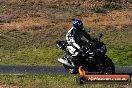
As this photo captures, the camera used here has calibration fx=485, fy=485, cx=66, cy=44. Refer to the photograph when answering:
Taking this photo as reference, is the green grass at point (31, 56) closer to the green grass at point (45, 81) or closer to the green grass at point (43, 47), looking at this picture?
the green grass at point (43, 47)

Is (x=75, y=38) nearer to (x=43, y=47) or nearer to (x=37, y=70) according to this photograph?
(x=37, y=70)

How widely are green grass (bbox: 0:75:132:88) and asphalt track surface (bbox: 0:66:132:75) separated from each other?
2.99 feet

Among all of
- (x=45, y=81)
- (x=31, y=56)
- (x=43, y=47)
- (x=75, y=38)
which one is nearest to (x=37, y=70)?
(x=45, y=81)

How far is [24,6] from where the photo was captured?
104 feet

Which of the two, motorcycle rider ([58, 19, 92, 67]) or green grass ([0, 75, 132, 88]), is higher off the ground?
motorcycle rider ([58, 19, 92, 67])

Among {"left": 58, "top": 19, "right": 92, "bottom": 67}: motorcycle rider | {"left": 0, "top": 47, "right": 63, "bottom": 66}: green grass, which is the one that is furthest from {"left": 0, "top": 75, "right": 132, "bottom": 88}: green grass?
{"left": 0, "top": 47, "right": 63, "bottom": 66}: green grass

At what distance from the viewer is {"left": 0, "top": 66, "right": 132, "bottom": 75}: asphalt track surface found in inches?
736

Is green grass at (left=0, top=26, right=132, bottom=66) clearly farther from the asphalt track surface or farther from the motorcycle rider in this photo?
the motorcycle rider

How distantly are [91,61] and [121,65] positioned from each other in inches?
154

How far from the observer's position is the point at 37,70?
19188 millimetres

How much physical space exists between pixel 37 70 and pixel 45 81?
2333 millimetres

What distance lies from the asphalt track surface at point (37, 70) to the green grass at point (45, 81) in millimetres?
912

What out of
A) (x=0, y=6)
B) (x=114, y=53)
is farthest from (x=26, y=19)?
(x=114, y=53)

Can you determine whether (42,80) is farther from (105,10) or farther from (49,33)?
(105,10)
